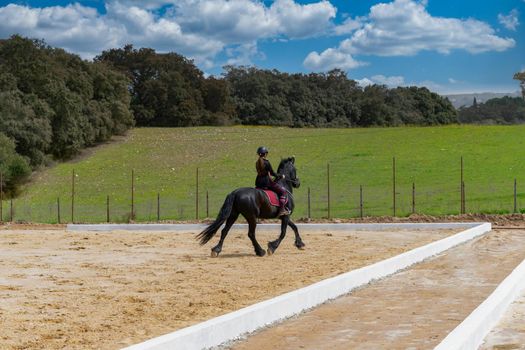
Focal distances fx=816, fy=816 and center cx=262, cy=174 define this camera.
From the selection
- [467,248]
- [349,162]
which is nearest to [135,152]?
[349,162]

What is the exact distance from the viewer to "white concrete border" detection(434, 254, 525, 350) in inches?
306

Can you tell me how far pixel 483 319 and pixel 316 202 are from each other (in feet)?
91.4

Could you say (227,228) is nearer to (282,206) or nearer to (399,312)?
(282,206)

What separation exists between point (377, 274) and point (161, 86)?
6836 cm

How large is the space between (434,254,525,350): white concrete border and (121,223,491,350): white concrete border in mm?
2235

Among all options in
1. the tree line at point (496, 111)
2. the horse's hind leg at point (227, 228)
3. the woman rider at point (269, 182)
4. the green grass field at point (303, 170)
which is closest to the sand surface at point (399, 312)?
the woman rider at point (269, 182)

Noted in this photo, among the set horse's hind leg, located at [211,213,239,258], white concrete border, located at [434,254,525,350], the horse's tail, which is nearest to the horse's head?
horse's hind leg, located at [211,213,239,258]

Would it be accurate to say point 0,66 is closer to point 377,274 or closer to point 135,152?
point 135,152

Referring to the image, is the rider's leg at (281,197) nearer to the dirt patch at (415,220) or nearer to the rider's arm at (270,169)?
the rider's arm at (270,169)

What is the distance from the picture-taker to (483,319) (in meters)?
8.94

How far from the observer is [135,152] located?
5844 cm

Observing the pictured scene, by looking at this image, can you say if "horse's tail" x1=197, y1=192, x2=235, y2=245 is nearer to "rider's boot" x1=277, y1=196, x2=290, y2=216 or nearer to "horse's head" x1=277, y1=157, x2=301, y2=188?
"rider's boot" x1=277, y1=196, x2=290, y2=216

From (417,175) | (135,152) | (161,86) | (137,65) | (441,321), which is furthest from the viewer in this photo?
(137,65)

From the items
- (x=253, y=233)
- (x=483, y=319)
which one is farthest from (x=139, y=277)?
(x=483, y=319)
